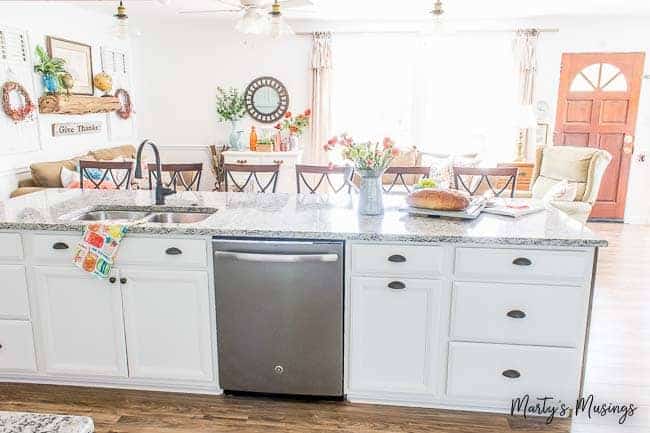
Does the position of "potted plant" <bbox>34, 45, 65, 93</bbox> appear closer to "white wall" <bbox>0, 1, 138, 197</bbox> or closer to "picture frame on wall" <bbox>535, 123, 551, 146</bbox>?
"white wall" <bbox>0, 1, 138, 197</bbox>

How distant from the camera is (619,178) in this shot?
673 cm

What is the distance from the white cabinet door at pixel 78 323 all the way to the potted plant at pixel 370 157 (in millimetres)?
1318

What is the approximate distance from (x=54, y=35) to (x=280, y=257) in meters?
4.35

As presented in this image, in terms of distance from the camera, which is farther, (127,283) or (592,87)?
(592,87)

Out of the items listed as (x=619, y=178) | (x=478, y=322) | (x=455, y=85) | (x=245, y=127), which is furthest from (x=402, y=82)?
(x=478, y=322)

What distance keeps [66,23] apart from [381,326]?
4979mm

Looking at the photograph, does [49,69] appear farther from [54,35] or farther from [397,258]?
[397,258]

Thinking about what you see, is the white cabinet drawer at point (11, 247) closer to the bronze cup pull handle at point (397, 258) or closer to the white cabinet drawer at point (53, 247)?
the white cabinet drawer at point (53, 247)

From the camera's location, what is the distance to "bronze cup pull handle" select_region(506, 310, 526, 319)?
2.35m

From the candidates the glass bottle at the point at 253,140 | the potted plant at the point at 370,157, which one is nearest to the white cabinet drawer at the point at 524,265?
the potted plant at the point at 370,157

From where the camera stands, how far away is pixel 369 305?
245 cm

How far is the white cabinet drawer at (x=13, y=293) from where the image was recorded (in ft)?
8.43

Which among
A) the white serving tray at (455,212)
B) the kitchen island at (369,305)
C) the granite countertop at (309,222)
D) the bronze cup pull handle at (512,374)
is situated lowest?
the bronze cup pull handle at (512,374)

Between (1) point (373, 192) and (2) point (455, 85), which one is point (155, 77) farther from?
(1) point (373, 192)
